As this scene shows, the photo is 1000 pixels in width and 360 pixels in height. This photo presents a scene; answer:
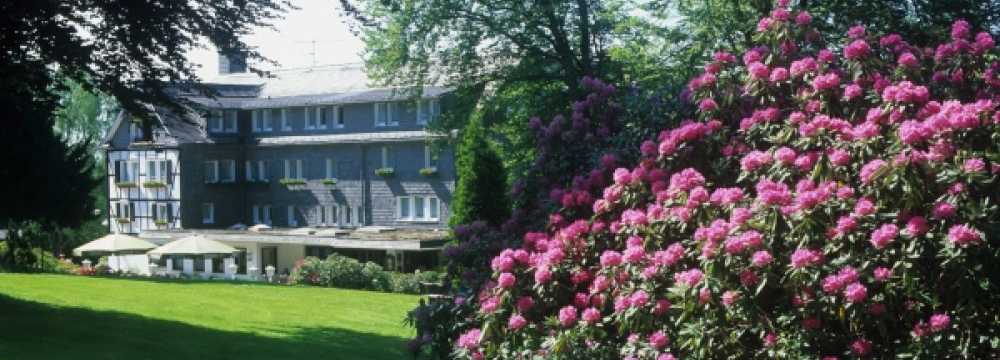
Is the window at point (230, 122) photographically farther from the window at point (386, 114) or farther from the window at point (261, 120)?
the window at point (386, 114)

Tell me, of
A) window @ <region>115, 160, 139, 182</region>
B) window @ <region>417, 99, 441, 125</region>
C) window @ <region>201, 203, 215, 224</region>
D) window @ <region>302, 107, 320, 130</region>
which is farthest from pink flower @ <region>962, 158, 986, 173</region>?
window @ <region>115, 160, 139, 182</region>

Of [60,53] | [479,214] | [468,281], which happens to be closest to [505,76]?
[479,214]

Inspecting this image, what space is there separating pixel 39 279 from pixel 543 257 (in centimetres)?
2334

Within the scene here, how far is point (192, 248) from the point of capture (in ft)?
167

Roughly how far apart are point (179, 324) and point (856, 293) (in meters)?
14.1

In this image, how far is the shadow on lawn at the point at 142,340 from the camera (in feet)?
49.8

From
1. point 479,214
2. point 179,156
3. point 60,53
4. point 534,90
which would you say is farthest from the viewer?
point 179,156

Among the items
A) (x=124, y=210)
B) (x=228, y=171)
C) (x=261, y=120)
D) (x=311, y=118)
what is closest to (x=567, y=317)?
(x=311, y=118)

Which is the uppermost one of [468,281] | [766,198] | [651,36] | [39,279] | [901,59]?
[651,36]

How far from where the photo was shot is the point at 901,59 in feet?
→ 30.3

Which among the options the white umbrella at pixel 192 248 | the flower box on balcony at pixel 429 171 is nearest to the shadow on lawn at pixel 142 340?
the white umbrella at pixel 192 248

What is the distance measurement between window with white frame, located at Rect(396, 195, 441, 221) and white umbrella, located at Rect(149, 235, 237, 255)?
10.4 m

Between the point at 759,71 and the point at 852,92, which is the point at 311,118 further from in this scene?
the point at 852,92

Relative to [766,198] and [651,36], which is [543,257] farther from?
[651,36]
